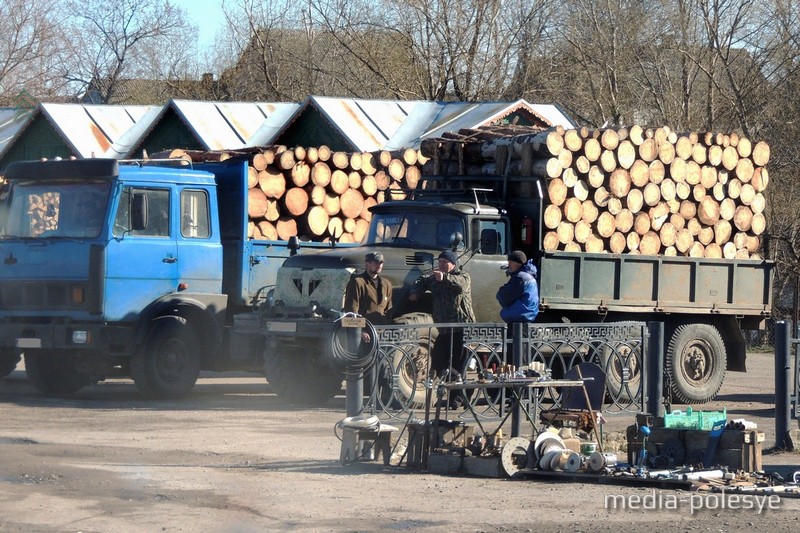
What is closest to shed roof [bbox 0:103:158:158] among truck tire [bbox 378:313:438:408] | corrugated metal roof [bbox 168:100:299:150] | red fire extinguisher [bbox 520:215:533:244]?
corrugated metal roof [bbox 168:100:299:150]

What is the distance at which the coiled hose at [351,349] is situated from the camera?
11141mm

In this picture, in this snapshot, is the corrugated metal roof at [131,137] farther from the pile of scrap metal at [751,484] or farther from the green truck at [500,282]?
the pile of scrap metal at [751,484]

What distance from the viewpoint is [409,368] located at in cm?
1386

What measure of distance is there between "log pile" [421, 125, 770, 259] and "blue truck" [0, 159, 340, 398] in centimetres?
295

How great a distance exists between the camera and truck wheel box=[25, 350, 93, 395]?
15977mm

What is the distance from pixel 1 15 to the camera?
181 feet

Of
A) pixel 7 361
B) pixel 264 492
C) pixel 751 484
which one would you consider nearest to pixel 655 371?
pixel 751 484

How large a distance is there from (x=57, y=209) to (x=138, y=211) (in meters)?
1.00

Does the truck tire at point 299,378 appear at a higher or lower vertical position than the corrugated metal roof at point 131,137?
lower

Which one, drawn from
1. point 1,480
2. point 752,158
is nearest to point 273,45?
point 752,158

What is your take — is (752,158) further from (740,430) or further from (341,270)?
(740,430)

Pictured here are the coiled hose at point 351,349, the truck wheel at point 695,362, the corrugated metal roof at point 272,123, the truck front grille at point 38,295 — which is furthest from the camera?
the corrugated metal roof at point 272,123

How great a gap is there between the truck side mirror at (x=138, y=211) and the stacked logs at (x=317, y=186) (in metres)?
2.24

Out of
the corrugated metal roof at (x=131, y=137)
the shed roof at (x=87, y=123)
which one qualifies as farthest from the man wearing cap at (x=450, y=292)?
the shed roof at (x=87, y=123)
